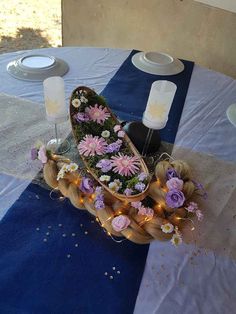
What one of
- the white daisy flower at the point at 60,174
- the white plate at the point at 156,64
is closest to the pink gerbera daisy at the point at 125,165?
the white daisy flower at the point at 60,174

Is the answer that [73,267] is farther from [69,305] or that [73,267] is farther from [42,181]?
[42,181]

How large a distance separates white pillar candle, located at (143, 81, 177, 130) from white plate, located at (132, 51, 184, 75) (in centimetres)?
46

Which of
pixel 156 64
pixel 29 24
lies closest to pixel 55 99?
pixel 156 64

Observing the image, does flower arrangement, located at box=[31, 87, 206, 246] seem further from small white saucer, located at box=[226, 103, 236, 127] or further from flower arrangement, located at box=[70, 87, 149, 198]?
small white saucer, located at box=[226, 103, 236, 127]

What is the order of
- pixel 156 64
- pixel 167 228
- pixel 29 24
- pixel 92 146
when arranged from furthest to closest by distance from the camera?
pixel 29 24 → pixel 156 64 → pixel 92 146 → pixel 167 228

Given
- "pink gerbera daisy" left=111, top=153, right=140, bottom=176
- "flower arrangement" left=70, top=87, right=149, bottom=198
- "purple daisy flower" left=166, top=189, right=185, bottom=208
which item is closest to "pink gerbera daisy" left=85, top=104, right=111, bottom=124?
"flower arrangement" left=70, top=87, right=149, bottom=198

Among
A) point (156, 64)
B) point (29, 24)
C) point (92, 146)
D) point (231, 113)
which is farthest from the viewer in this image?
point (29, 24)

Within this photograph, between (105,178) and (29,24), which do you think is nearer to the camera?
(105,178)

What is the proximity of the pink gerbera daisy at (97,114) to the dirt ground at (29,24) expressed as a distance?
227cm

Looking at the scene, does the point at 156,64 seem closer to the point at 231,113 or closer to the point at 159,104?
the point at 231,113

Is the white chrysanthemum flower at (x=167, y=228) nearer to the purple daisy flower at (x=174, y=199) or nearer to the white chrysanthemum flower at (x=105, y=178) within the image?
the purple daisy flower at (x=174, y=199)

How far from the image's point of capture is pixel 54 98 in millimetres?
691

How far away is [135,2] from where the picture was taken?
1.87 metres

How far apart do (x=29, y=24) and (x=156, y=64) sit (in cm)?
239
